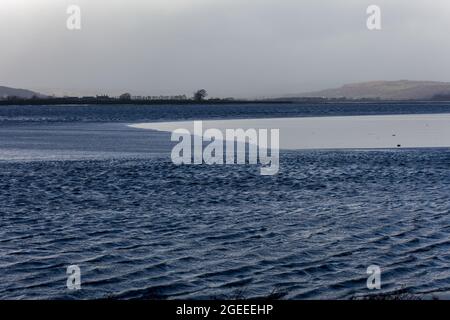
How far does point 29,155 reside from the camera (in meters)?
35.8

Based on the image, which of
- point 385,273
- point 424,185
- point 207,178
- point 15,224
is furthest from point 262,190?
point 385,273

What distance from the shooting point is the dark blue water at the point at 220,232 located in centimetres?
1166

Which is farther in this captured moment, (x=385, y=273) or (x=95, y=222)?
(x=95, y=222)

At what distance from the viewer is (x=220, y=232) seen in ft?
51.2

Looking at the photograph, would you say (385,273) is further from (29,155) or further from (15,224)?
(29,155)

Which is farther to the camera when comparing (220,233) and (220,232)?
(220,232)

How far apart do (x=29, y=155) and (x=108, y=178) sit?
1138 centimetres

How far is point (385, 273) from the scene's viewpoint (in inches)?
486

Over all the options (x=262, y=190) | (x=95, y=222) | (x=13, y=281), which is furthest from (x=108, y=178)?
(x=13, y=281)

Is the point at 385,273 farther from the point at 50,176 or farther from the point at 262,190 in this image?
the point at 50,176

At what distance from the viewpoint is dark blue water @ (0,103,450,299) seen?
38.3 feet

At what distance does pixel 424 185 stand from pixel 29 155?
20805 mm
